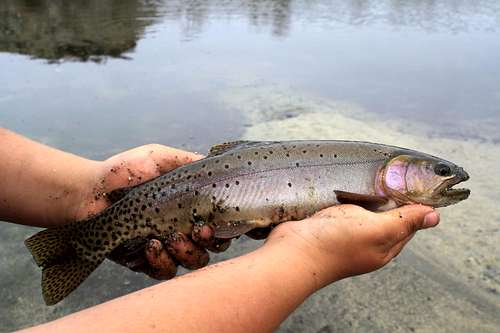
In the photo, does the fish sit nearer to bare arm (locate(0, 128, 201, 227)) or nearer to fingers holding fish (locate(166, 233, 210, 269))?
fingers holding fish (locate(166, 233, 210, 269))

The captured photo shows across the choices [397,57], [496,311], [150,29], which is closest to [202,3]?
[150,29]

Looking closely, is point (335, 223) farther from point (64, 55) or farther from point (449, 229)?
point (64, 55)

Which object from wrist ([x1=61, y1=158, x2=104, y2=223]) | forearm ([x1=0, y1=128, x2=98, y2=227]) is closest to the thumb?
wrist ([x1=61, y1=158, x2=104, y2=223])

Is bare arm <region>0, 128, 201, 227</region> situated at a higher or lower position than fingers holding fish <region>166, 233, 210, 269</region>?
higher

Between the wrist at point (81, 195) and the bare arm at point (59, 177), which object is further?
the wrist at point (81, 195)

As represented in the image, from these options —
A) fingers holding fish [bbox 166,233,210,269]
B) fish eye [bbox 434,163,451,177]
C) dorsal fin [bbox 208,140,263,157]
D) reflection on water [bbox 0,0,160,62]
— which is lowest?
reflection on water [bbox 0,0,160,62]

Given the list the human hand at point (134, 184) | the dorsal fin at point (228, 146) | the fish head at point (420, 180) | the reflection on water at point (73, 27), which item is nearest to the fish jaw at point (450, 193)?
the fish head at point (420, 180)

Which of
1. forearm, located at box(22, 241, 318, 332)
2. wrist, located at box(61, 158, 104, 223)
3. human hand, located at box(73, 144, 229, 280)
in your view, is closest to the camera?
forearm, located at box(22, 241, 318, 332)

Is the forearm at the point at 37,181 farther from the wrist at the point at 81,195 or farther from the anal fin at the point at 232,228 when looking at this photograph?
the anal fin at the point at 232,228
